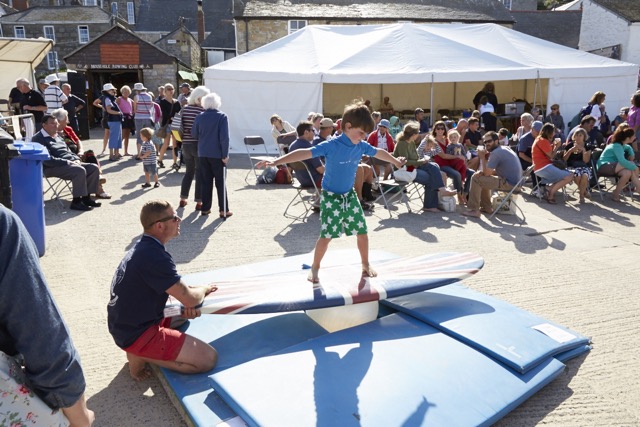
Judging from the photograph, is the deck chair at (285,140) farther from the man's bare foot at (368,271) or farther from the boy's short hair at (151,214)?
the boy's short hair at (151,214)

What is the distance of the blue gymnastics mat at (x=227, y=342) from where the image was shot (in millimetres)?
2957

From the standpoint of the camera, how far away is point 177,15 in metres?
40.1

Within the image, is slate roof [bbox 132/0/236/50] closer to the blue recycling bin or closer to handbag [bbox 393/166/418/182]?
handbag [bbox 393/166/418/182]

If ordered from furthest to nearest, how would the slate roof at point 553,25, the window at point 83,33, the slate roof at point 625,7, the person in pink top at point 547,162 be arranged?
the window at point 83,33, the slate roof at point 553,25, the slate roof at point 625,7, the person in pink top at point 547,162

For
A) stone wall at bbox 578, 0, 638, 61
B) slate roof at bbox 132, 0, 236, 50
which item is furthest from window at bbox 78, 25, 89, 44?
stone wall at bbox 578, 0, 638, 61

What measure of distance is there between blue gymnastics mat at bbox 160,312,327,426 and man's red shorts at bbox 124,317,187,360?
0.54 feet

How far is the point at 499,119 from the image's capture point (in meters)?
17.2

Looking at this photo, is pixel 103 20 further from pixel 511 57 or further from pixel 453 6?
pixel 511 57

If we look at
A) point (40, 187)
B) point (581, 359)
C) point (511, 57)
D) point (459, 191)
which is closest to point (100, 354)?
point (40, 187)

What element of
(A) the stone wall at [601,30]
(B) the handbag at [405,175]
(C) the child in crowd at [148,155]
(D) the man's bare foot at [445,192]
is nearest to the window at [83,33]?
(C) the child in crowd at [148,155]

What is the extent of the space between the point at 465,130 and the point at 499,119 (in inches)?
282

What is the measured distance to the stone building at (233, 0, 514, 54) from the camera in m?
23.3

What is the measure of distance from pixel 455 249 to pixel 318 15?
19254mm

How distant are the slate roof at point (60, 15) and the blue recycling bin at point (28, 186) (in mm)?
31271
